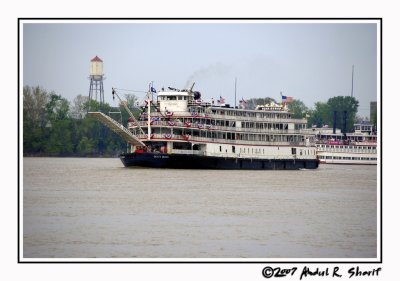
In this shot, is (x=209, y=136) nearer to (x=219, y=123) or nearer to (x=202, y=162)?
(x=219, y=123)

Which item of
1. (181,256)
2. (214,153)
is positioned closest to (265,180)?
(214,153)

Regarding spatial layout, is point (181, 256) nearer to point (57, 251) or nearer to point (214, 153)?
point (57, 251)

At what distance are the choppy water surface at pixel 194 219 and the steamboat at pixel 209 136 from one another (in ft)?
39.5

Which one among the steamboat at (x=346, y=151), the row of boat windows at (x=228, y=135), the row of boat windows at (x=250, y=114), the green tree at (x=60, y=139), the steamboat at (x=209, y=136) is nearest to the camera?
the steamboat at (x=209, y=136)

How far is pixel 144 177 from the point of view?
54.9 metres

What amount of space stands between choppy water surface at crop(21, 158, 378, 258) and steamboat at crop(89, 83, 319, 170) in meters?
12.0

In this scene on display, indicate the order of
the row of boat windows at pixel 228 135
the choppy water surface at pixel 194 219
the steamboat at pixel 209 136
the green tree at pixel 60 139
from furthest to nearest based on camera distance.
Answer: the green tree at pixel 60 139 < the row of boat windows at pixel 228 135 < the steamboat at pixel 209 136 < the choppy water surface at pixel 194 219

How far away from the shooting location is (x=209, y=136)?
70.5 metres

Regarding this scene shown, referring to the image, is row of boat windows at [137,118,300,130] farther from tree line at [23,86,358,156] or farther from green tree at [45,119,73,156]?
green tree at [45,119,73,156]

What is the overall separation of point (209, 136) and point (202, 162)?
3.36m

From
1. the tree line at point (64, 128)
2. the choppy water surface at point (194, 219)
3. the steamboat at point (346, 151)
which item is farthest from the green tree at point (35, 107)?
the choppy water surface at point (194, 219)

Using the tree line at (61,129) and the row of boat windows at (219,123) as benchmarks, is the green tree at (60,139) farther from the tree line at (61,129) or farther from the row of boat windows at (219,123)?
the row of boat windows at (219,123)

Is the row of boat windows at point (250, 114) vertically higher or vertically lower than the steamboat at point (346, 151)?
higher

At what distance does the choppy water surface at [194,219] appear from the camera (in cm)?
2846
